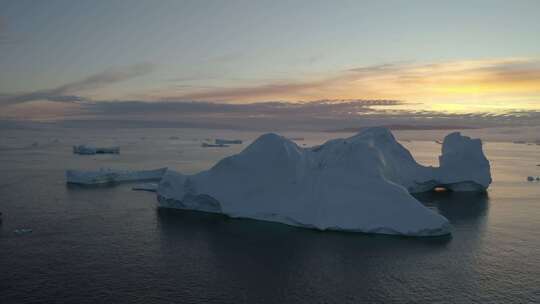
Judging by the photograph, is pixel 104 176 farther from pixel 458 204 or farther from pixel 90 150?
pixel 90 150

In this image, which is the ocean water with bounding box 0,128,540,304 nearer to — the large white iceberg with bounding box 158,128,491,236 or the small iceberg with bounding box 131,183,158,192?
the large white iceberg with bounding box 158,128,491,236

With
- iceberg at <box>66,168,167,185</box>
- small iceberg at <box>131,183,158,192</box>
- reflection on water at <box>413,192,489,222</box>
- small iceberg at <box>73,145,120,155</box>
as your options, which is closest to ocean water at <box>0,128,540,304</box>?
reflection on water at <box>413,192,489,222</box>

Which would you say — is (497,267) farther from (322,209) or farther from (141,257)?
(141,257)

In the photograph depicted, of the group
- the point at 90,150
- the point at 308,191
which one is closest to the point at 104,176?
the point at 308,191

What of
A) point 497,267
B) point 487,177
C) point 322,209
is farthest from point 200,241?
point 487,177

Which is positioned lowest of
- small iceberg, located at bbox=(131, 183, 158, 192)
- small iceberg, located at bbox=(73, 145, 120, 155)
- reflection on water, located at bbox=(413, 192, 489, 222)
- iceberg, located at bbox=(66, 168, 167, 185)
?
reflection on water, located at bbox=(413, 192, 489, 222)
